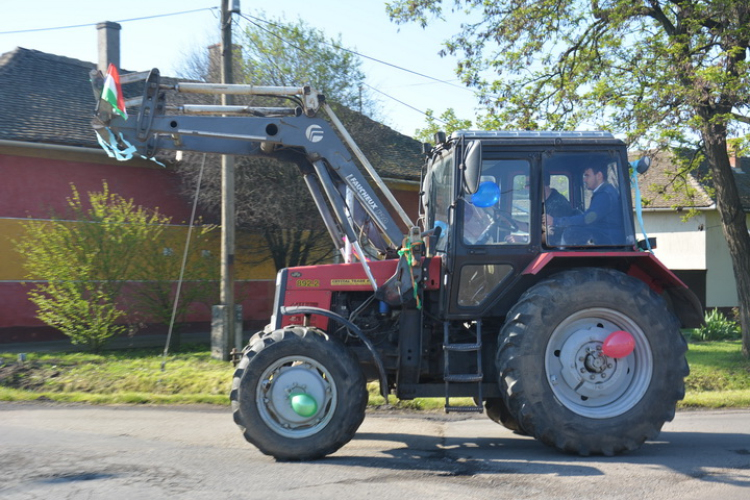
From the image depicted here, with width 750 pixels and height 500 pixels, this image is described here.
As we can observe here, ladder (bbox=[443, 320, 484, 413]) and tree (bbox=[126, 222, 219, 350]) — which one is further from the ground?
tree (bbox=[126, 222, 219, 350])

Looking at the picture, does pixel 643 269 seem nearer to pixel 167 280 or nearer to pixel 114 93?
pixel 114 93

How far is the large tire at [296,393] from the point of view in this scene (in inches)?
239

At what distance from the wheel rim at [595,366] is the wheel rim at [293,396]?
1900mm

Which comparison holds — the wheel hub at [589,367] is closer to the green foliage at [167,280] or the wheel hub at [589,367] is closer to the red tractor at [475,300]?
the red tractor at [475,300]

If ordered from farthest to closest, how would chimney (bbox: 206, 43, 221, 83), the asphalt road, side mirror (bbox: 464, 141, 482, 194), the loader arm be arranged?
chimney (bbox: 206, 43, 221, 83), the loader arm, side mirror (bbox: 464, 141, 482, 194), the asphalt road

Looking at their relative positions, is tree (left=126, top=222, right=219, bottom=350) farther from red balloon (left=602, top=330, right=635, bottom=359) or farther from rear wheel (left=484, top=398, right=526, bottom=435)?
red balloon (left=602, top=330, right=635, bottom=359)

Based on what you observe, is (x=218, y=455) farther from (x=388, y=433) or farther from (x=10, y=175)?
(x=10, y=175)

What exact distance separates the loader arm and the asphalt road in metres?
1.94

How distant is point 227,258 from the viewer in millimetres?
12664

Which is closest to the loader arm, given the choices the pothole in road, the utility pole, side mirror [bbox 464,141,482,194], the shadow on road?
side mirror [bbox 464,141,482,194]

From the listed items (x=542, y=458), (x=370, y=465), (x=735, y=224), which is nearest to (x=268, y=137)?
(x=370, y=465)

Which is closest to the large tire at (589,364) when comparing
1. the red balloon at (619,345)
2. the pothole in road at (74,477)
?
the red balloon at (619,345)

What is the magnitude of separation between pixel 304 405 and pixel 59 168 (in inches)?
484

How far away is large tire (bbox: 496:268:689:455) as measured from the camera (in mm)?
6180
